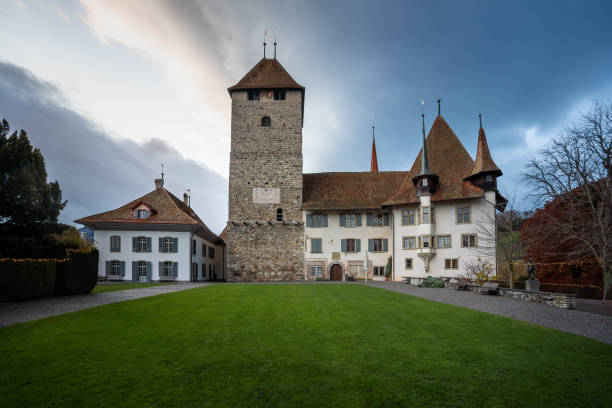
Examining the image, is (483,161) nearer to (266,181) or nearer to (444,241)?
(444,241)

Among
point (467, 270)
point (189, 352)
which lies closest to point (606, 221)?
point (467, 270)

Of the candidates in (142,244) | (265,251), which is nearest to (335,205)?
(265,251)

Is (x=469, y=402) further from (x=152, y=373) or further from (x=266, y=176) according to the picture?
(x=266, y=176)

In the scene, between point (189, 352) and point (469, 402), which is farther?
point (189, 352)

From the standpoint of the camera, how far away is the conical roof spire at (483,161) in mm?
28953

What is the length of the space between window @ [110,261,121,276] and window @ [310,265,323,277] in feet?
58.0

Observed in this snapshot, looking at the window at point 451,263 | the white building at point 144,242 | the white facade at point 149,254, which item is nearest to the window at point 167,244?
the white building at point 144,242

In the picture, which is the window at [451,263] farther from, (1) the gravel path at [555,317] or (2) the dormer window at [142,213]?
(2) the dormer window at [142,213]

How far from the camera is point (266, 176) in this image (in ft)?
118

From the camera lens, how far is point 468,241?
2959 cm

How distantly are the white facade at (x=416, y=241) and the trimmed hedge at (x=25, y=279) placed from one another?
22008mm

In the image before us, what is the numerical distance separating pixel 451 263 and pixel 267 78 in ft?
85.3

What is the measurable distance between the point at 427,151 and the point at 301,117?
1315cm

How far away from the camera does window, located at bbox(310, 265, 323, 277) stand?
34250 mm
